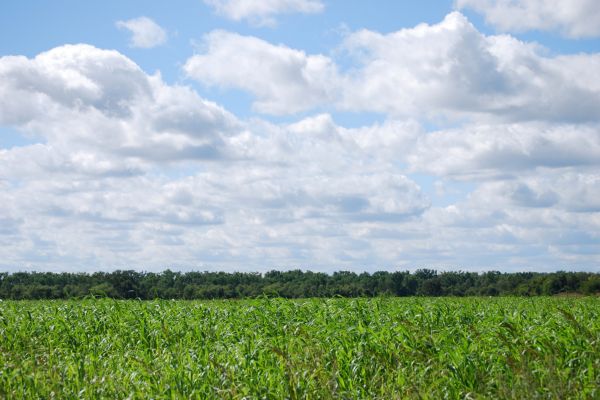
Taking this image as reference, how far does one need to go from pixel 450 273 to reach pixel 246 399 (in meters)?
70.6

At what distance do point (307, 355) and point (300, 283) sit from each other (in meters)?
49.2

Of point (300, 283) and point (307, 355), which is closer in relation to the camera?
point (307, 355)

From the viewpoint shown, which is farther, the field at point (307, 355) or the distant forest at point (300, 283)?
the distant forest at point (300, 283)

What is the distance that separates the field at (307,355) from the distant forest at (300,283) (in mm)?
36661

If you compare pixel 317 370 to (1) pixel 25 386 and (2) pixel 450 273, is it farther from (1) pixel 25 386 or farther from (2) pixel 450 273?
(2) pixel 450 273

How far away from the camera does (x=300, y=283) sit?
61.0m

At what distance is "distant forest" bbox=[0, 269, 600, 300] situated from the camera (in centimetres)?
5484

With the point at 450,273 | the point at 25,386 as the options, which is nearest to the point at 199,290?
the point at 450,273

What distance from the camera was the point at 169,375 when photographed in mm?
11125

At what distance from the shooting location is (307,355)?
39.4 feet

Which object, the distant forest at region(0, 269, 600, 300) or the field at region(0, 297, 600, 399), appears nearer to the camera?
the field at region(0, 297, 600, 399)

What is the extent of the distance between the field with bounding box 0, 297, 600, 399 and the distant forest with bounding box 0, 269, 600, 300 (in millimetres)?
36661

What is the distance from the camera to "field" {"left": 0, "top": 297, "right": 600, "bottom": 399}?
33.9ft

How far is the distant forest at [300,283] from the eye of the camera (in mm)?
54844
